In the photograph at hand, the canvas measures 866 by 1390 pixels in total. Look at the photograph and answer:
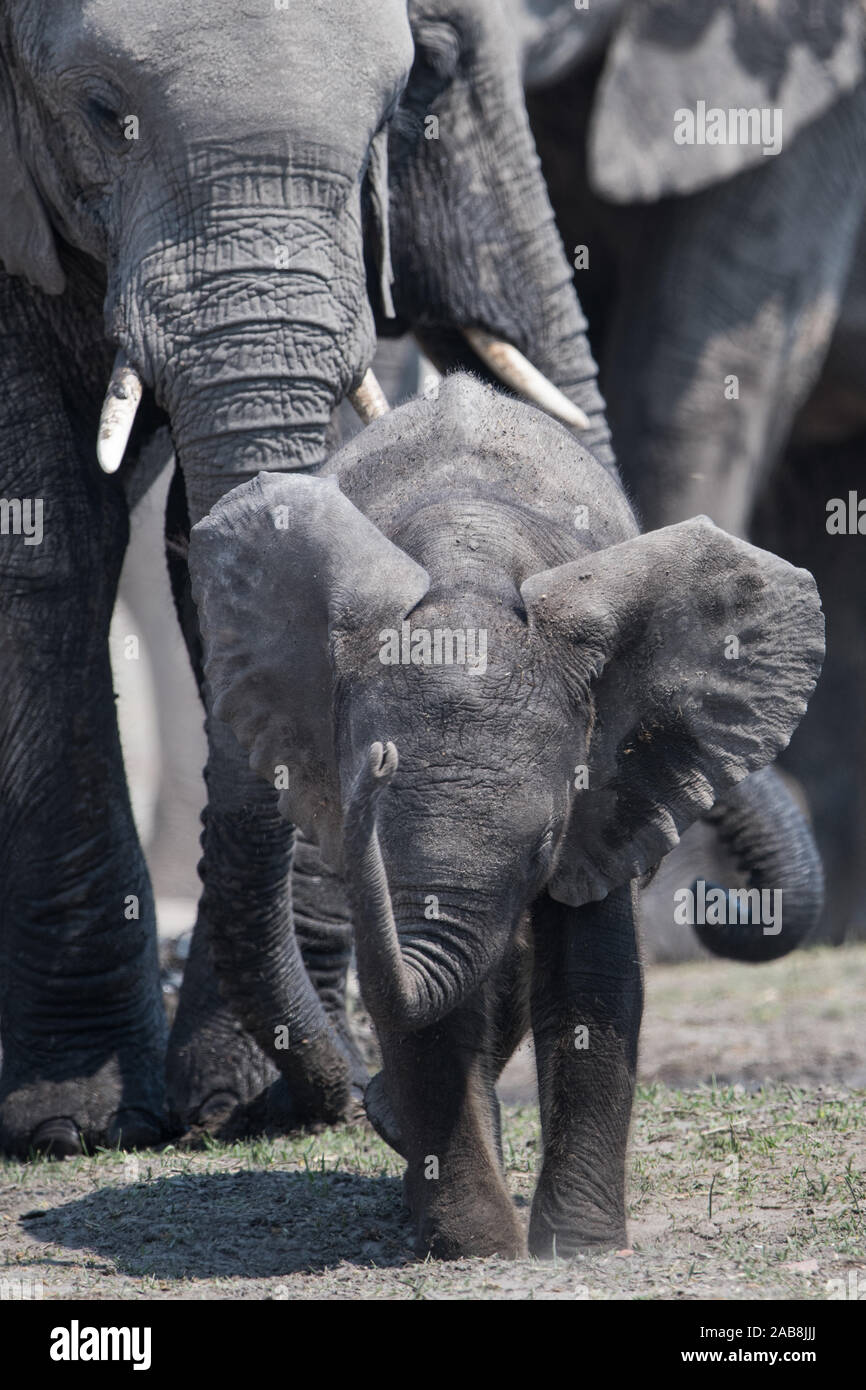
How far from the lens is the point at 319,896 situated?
565 cm

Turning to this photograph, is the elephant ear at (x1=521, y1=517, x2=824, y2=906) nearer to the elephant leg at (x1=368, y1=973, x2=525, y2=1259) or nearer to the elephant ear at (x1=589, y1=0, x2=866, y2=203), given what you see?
the elephant leg at (x1=368, y1=973, x2=525, y2=1259)

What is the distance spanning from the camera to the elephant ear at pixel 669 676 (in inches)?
155

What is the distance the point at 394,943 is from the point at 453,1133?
598mm

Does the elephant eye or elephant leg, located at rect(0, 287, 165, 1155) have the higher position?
the elephant eye

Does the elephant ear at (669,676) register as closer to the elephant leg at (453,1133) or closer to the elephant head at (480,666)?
the elephant head at (480,666)

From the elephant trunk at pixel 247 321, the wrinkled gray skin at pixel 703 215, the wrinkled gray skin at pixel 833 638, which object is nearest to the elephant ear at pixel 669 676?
the elephant trunk at pixel 247 321

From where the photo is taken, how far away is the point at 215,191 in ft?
15.8

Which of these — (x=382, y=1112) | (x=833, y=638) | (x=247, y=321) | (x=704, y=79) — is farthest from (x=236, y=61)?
(x=833, y=638)

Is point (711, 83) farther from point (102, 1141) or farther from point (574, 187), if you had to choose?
point (102, 1141)

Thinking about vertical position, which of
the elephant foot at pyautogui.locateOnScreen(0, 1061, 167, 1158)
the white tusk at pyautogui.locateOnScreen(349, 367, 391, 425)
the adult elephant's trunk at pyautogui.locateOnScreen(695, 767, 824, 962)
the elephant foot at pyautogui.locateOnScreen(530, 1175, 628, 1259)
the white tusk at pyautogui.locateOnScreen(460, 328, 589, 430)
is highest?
the white tusk at pyautogui.locateOnScreen(460, 328, 589, 430)

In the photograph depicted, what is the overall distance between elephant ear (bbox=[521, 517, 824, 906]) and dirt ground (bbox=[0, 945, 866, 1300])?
24.3 inches

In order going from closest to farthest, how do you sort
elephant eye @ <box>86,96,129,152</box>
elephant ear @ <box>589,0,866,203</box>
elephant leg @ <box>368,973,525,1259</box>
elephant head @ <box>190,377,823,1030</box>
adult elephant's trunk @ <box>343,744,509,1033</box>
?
adult elephant's trunk @ <box>343,744,509,1033</box>, elephant head @ <box>190,377,823,1030</box>, elephant leg @ <box>368,973,525,1259</box>, elephant eye @ <box>86,96,129,152</box>, elephant ear @ <box>589,0,866,203</box>

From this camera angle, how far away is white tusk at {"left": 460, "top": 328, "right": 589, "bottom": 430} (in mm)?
5832

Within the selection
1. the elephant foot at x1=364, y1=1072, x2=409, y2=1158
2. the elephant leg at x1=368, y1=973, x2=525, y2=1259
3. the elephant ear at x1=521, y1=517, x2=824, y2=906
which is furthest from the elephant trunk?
the elephant leg at x1=368, y1=973, x2=525, y2=1259
